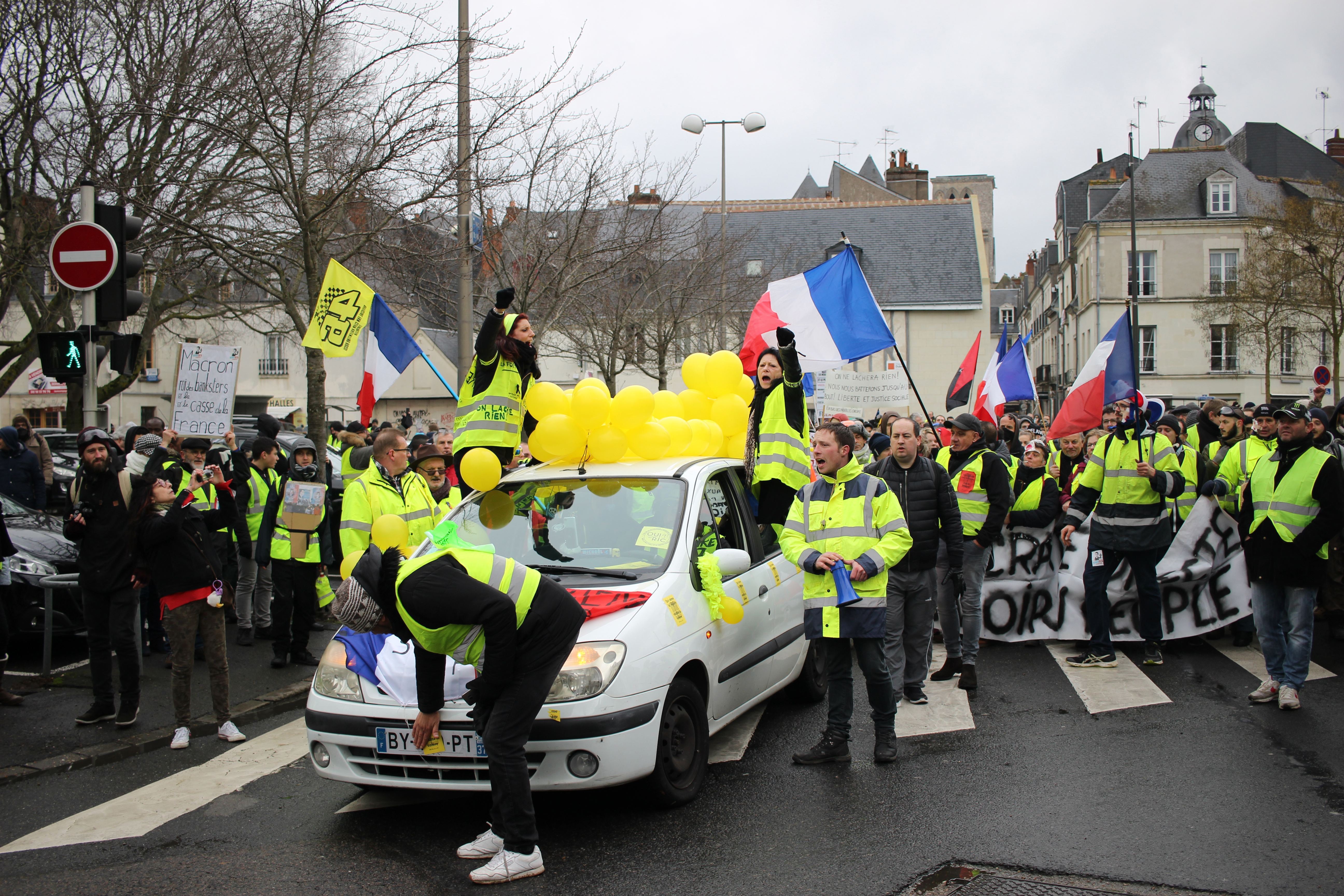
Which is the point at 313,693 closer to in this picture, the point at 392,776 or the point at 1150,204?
the point at 392,776

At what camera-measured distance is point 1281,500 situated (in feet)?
21.8

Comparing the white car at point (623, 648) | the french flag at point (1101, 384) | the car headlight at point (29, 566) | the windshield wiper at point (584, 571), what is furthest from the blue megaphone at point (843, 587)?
the car headlight at point (29, 566)

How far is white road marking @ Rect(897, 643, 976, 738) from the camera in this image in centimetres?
633

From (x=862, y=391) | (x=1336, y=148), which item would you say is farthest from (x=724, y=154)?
(x=1336, y=148)

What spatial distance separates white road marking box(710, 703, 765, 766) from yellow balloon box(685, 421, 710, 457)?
160 centimetres

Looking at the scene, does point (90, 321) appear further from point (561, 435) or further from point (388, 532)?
point (561, 435)

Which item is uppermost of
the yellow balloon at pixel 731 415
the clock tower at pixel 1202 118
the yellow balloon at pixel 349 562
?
the clock tower at pixel 1202 118

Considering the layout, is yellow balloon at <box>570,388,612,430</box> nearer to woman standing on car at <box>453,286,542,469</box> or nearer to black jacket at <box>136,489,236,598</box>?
woman standing on car at <box>453,286,542,469</box>

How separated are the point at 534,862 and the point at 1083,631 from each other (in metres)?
5.89

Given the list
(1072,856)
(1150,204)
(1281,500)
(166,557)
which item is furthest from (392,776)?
(1150,204)

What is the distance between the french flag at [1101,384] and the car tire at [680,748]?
5543mm

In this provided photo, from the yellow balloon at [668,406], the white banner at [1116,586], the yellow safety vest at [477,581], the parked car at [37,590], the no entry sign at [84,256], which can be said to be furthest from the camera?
the white banner at [1116,586]

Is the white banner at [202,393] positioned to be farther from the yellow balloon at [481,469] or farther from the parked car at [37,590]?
the yellow balloon at [481,469]

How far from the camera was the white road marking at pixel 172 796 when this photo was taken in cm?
486
